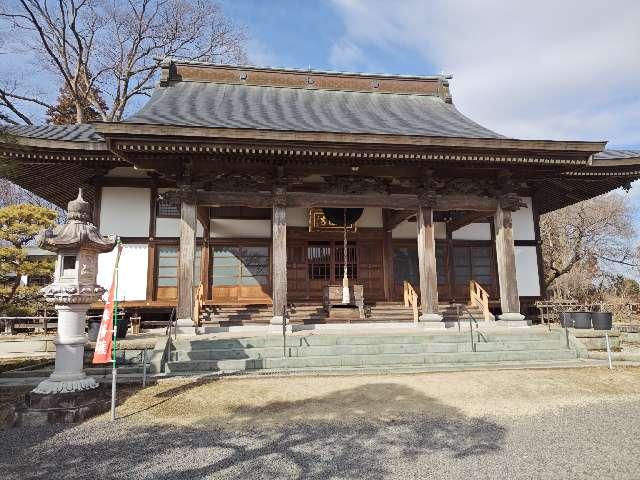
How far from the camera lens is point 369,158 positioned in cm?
947

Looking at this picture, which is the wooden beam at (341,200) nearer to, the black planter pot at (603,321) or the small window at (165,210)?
the small window at (165,210)

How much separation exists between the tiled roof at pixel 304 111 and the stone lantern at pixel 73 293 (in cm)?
455

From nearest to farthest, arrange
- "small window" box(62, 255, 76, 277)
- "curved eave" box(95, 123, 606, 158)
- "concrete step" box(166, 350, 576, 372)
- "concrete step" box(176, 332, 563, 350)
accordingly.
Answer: "small window" box(62, 255, 76, 277) < "concrete step" box(166, 350, 576, 372) < "concrete step" box(176, 332, 563, 350) < "curved eave" box(95, 123, 606, 158)

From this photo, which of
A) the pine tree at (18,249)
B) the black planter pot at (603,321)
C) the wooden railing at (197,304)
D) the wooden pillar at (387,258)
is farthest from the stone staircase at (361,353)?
A: the pine tree at (18,249)

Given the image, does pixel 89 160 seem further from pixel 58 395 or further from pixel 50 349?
pixel 58 395

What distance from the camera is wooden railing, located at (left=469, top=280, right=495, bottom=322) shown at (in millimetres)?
10992

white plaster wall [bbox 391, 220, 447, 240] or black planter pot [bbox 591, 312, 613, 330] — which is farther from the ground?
white plaster wall [bbox 391, 220, 447, 240]

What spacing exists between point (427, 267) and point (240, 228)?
5575 millimetres

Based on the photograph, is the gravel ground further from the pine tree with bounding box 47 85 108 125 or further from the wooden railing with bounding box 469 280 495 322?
the pine tree with bounding box 47 85 108 125

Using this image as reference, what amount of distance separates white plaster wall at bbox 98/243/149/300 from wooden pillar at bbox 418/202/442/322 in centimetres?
753

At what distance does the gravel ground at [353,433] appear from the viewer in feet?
11.4

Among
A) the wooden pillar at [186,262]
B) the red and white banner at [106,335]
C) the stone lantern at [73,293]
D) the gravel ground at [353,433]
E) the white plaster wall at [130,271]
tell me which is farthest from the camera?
the white plaster wall at [130,271]

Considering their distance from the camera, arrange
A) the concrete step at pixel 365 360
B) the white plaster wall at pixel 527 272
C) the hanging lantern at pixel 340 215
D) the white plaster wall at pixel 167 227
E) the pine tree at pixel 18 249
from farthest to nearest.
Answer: the pine tree at pixel 18 249
the white plaster wall at pixel 527 272
the hanging lantern at pixel 340 215
the white plaster wall at pixel 167 227
the concrete step at pixel 365 360

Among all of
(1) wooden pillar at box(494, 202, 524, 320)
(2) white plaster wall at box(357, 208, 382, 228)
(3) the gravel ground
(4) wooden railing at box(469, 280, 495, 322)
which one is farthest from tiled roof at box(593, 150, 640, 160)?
(3) the gravel ground
